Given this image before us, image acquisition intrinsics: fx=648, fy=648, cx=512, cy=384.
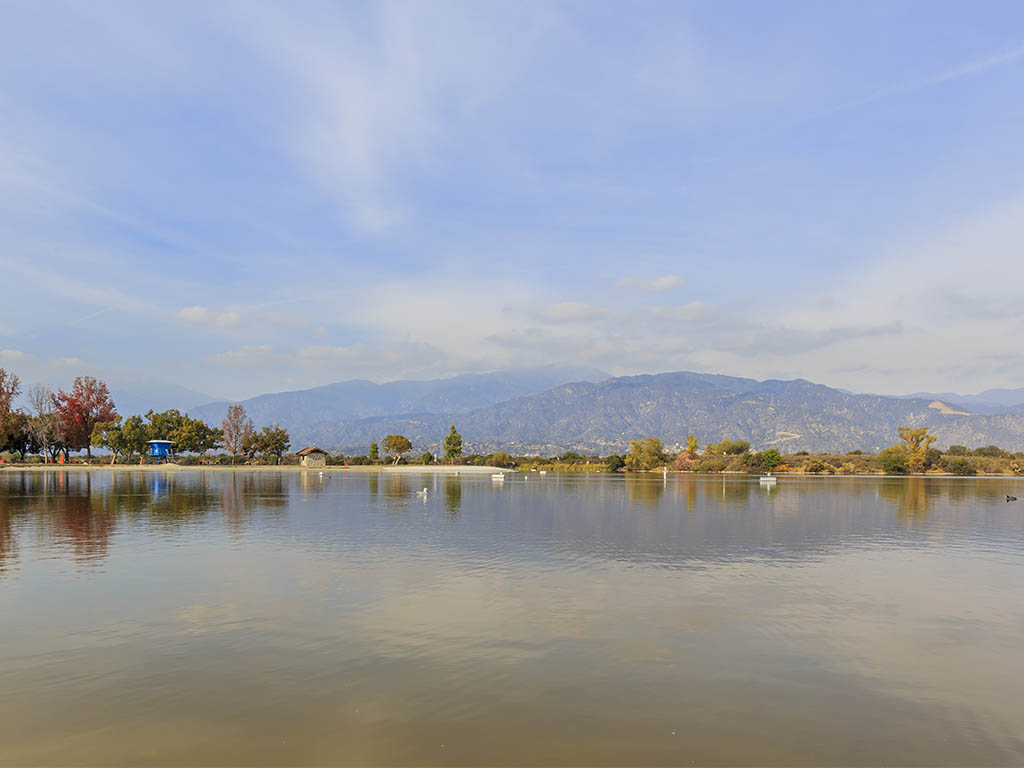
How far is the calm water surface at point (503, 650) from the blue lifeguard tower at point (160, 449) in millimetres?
105261

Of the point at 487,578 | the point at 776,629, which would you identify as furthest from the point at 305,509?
the point at 776,629

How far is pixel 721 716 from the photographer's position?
33.5 ft

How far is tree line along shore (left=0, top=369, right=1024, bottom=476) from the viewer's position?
11819 cm

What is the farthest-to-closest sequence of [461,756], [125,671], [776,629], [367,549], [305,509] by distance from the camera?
[305,509] → [367,549] → [776,629] → [125,671] → [461,756]

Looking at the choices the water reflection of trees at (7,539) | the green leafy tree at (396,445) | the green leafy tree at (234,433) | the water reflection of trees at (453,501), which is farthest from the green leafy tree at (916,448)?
the green leafy tree at (234,433)

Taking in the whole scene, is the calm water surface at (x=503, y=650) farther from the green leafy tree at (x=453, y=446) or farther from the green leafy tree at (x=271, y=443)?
the green leafy tree at (x=271, y=443)

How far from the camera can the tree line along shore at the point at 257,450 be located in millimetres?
118188

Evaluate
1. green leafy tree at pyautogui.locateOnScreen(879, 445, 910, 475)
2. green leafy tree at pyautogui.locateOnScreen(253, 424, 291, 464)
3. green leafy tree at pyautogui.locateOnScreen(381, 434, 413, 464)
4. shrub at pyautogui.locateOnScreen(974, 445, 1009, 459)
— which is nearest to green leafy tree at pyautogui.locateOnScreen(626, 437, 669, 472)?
green leafy tree at pyautogui.locateOnScreen(879, 445, 910, 475)

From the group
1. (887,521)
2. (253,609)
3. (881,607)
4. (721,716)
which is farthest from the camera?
(887,521)

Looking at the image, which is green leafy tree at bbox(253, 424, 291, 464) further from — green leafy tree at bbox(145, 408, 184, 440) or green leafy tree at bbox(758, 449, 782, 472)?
green leafy tree at bbox(758, 449, 782, 472)

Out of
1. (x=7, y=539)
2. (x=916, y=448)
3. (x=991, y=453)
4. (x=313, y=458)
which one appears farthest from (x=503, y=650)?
(x=991, y=453)

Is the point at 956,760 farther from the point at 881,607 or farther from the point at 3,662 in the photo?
the point at 3,662

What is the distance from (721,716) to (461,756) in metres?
4.24

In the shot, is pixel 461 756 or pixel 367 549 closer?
pixel 461 756
